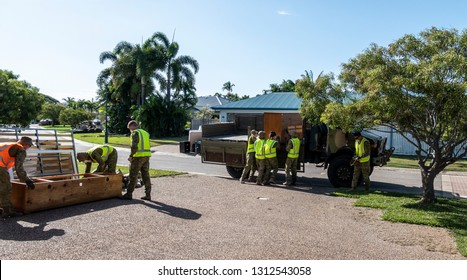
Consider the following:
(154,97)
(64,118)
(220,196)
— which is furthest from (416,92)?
(64,118)

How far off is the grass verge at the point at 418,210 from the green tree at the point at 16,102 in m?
26.0

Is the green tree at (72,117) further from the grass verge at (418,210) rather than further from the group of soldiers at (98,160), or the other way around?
the grass verge at (418,210)

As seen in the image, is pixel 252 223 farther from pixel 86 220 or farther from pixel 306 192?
pixel 306 192

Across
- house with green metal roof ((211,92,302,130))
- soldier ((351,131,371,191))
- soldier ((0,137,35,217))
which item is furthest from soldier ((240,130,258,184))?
house with green metal roof ((211,92,302,130))

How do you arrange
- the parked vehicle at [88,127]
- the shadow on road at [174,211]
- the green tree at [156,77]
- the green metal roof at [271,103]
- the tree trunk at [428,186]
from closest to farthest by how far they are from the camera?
the shadow on road at [174,211]
the tree trunk at [428,186]
the green metal roof at [271,103]
the green tree at [156,77]
the parked vehicle at [88,127]

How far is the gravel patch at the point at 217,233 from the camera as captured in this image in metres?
5.69

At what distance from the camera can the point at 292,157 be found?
11.9m

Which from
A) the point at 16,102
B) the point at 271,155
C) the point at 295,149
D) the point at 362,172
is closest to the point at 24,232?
the point at 271,155

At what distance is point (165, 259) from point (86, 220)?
8.15 feet

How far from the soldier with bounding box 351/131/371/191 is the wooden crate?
5966mm

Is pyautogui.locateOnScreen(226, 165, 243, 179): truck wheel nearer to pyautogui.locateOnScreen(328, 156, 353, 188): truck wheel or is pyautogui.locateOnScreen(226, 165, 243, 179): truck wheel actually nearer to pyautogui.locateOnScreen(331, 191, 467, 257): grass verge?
pyautogui.locateOnScreen(328, 156, 353, 188): truck wheel

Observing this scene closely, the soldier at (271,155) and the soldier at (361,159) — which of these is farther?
the soldier at (271,155)

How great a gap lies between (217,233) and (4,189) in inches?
148

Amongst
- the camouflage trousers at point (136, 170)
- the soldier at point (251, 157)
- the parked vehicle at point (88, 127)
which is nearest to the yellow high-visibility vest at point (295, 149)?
the soldier at point (251, 157)
